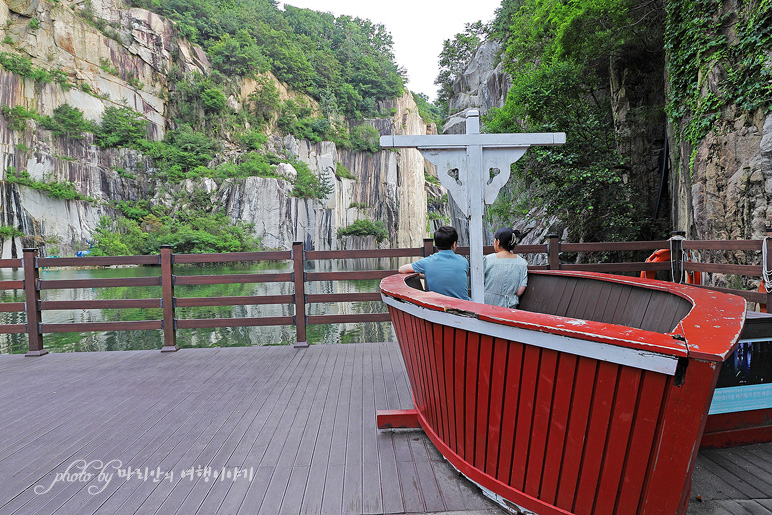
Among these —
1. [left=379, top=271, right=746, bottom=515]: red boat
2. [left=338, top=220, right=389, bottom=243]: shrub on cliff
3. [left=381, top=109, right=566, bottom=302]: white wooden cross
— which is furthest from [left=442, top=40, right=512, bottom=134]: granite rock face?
[left=379, top=271, right=746, bottom=515]: red boat

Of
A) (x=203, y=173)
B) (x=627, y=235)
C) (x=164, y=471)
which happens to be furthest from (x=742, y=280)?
(x=203, y=173)

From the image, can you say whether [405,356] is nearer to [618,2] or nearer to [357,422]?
[357,422]

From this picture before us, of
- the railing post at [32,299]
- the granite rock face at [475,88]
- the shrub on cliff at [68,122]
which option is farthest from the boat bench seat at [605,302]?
the shrub on cliff at [68,122]

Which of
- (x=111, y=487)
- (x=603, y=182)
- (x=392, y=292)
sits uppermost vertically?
(x=603, y=182)

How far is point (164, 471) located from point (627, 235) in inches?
367

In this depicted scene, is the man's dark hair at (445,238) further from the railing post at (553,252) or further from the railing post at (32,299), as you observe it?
the railing post at (32,299)

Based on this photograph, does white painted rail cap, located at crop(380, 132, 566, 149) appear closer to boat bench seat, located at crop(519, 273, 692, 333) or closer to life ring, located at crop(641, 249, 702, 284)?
boat bench seat, located at crop(519, 273, 692, 333)

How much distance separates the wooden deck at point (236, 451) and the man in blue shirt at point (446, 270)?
90 cm

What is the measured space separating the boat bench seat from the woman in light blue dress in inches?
10.0

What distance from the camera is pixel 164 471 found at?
83.5 inches

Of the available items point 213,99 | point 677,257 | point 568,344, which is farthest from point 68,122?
point 568,344

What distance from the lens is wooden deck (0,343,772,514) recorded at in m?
1.83

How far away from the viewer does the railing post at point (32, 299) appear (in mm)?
4609

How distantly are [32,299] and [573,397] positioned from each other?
5.62 meters
